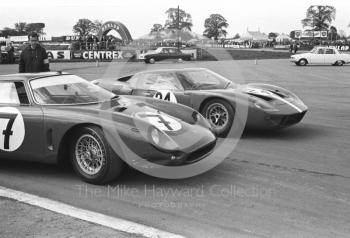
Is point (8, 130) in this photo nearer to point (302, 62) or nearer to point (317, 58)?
point (302, 62)

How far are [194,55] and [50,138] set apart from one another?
125ft

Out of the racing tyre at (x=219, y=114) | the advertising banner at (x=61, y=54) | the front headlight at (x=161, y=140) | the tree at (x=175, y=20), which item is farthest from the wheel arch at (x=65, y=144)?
the tree at (x=175, y=20)

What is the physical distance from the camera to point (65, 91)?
17.4 ft

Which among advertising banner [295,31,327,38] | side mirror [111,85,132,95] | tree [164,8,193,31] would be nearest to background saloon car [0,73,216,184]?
side mirror [111,85,132,95]

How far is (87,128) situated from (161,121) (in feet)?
2.51

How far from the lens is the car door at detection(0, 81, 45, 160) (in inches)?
190

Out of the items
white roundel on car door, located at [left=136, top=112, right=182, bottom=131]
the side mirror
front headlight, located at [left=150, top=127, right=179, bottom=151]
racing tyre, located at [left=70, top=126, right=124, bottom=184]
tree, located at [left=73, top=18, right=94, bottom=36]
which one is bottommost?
racing tyre, located at [left=70, top=126, right=124, bottom=184]

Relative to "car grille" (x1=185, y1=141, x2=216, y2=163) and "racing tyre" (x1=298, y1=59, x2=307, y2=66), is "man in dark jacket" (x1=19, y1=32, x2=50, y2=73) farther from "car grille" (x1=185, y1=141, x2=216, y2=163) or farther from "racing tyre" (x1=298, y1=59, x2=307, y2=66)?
"racing tyre" (x1=298, y1=59, x2=307, y2=66)

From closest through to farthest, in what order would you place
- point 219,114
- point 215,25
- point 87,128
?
point 87,128
point 219,114
point 215,25

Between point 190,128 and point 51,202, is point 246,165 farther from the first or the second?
point 51,202

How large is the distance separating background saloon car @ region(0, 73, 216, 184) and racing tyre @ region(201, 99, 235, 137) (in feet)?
4.89

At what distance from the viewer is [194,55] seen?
4212 centimetres

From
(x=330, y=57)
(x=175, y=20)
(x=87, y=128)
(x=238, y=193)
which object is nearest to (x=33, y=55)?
(x=87, y=128)

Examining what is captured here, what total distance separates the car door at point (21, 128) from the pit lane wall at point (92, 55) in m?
35.4
